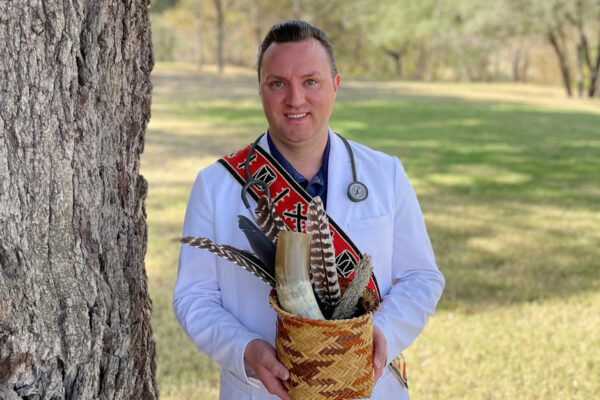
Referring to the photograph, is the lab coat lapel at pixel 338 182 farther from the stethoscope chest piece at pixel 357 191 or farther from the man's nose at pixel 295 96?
the man's nose at pixel 295 96

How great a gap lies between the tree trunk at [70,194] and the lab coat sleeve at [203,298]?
0.56 ft

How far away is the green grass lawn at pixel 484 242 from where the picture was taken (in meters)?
4.47

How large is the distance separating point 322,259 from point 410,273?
2.17ft

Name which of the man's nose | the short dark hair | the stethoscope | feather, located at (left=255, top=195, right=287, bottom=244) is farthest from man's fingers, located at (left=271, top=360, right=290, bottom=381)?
the short dark hair

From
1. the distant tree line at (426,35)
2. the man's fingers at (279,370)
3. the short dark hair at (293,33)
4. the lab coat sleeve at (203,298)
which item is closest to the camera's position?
the man's fingers at (279,370)

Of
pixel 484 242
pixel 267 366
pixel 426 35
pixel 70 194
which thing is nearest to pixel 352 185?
pixel 267 366

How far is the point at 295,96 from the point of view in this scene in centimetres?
200

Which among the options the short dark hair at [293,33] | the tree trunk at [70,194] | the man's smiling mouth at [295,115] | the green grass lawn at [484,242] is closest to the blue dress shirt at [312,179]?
the man's smiling mouth at [295,115]

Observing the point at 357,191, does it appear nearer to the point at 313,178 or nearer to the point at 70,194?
the point at 313,178

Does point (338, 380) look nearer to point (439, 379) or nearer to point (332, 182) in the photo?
point (332, 182)

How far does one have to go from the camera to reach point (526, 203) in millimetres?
9508

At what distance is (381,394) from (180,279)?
2.54ft

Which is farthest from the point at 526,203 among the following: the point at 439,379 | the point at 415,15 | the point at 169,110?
the point at 415,15

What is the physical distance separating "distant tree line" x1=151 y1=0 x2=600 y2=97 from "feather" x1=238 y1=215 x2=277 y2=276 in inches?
1159
